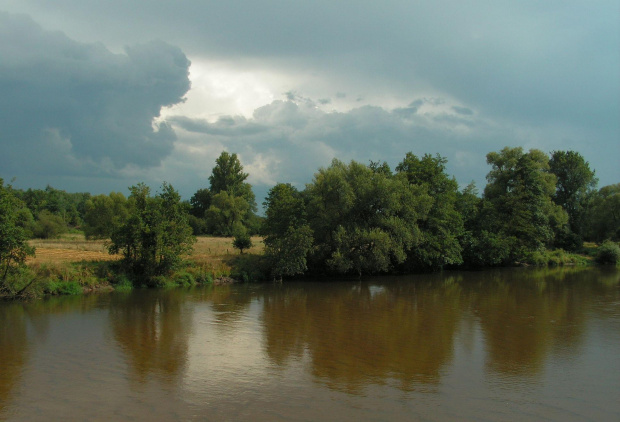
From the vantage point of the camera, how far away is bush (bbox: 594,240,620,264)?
191ft

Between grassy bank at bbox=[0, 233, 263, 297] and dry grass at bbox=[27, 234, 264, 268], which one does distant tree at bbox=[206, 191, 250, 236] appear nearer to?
dry grass at bbox=[27, 234, 264, 268]

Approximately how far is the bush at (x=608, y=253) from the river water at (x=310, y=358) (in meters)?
32.9

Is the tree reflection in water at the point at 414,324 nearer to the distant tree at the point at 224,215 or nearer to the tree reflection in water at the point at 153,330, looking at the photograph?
the tree reflection in water at the point at 153,330

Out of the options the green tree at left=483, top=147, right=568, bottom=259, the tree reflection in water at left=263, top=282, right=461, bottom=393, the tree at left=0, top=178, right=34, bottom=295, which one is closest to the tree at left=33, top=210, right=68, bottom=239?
the tree at left=0, top=178, right=34, bottom=295

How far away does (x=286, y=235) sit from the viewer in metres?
39.3

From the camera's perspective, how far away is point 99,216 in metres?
53.4

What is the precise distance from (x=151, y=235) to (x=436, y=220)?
90.3 feet

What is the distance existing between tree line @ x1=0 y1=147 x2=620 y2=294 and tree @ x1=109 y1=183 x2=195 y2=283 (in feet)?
0.26

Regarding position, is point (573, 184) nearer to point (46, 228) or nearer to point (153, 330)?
point (153, 330)

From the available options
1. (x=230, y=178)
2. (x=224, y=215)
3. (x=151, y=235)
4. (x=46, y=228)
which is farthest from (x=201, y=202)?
(x=151, y=235)

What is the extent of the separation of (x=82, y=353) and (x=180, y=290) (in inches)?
657

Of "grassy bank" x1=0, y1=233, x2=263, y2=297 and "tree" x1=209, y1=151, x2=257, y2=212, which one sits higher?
"tree" x1=209, y1=151, x2=257, y2=212

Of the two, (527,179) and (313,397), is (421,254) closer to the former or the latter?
(527,179)

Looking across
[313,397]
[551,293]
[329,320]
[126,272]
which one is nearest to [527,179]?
[551,293]
